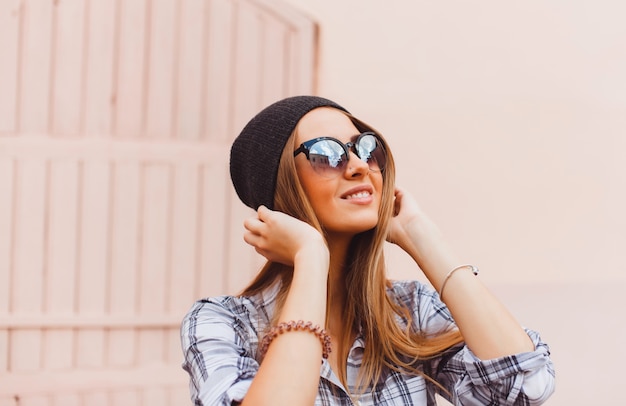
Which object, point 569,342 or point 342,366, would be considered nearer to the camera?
point 342,366

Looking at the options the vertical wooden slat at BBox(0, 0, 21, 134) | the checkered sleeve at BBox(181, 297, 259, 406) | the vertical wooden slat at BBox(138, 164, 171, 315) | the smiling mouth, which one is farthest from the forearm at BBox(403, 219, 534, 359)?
the vertical wooden slat at BBox(0, 0, 21, 134)

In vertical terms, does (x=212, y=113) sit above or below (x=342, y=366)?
above

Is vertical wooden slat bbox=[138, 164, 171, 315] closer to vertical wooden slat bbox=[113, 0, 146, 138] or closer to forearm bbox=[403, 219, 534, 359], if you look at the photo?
vertical wooden slat bbox=[113, 0, 146, 138]

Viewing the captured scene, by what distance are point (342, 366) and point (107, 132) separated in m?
1.66

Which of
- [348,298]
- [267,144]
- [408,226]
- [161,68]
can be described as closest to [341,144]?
[267,144]

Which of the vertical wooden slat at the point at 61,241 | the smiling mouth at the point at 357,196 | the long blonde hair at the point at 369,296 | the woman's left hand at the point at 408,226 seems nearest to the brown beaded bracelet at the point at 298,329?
the long blonde hair at the point at 369,296

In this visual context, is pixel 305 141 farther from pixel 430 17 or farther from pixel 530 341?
pixel 430 17

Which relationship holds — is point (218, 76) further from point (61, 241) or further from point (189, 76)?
point (61, 241)

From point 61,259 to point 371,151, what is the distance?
1.66 m

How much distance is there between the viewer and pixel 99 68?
9.90 feet

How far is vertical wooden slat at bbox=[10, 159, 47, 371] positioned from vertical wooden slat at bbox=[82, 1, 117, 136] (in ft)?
0.91

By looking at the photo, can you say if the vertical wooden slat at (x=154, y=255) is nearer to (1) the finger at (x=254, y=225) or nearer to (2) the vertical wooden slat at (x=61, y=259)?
(2) the vertical wooden slat at (x=61, y=259)

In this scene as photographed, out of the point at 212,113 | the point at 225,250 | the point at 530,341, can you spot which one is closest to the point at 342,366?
the point at 530,341

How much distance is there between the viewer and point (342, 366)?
5.98 ft
